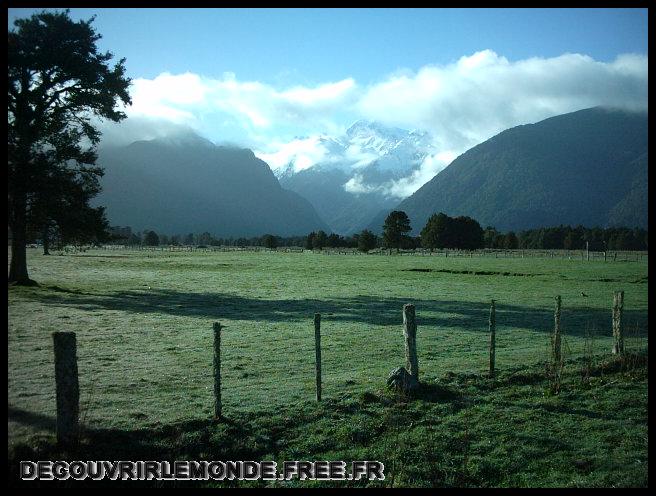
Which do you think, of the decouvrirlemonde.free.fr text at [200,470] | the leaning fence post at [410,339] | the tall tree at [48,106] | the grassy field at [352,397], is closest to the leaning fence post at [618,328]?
the grassy field at [352,397]

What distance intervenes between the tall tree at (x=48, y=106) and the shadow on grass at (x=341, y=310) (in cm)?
774

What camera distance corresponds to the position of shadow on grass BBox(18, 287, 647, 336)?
25766 mm

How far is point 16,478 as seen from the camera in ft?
28.2

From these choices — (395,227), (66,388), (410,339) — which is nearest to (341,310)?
(410,339)

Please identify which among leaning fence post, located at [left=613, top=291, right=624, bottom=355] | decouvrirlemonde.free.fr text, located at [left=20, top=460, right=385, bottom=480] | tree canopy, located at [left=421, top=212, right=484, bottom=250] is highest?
tree canopy, located at [left=421, top=212, right=484, bottom=250]

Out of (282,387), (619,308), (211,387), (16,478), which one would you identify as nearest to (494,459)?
(282,387)

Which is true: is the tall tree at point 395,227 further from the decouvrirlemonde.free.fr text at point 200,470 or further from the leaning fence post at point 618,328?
the decouvrirlemonde.free.fr text at point 200,470

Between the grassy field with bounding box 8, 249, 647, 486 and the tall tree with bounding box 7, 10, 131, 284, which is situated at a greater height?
the tall tree with bounding box 7, 10, 131, 284

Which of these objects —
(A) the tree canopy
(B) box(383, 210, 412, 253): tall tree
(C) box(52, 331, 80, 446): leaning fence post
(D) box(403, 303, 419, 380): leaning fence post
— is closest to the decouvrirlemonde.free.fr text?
(C) box(52, 331, 80, 446): leaning fence post

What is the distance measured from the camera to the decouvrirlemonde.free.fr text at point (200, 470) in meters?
8.72

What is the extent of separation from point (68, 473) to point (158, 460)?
5.30ft

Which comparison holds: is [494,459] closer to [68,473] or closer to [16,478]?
[68,473]

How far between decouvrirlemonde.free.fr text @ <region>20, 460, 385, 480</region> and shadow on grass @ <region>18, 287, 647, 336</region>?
54.7 ft

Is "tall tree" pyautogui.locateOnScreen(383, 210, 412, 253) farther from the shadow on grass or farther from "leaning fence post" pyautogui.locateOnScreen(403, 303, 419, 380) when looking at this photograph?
"leaning fence post" pyautogui.locateOnScreen(403, 303, 419, 380)
